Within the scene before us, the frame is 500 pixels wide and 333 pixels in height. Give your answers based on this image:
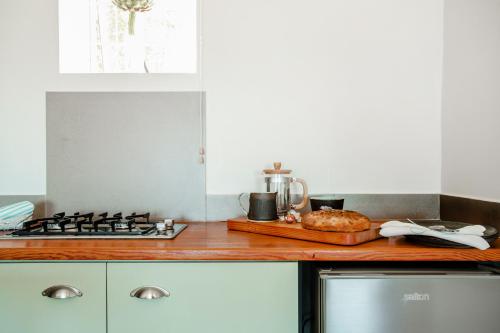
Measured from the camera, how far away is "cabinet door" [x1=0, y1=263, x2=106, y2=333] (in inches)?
46.1

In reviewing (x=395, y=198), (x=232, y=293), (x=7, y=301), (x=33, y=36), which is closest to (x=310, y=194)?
(x=395, y=198)

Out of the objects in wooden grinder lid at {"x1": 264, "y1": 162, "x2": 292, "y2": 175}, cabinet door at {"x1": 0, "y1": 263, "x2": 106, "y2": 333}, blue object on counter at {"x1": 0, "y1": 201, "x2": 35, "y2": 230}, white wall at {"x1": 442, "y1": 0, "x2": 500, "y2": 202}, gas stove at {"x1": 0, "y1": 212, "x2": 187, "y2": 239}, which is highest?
white wall at {"x1": 442, "y1": 0, "x2": 500, "y2": 202}

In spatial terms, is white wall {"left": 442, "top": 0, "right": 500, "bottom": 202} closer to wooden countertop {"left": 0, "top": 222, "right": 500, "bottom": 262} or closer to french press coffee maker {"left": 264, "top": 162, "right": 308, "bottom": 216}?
wooden countertop {"left": 0, "top": 222, "right": 500, "bottom": 262}

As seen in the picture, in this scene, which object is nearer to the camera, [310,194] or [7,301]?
[7,301]

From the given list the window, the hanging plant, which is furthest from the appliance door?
the hanging plant

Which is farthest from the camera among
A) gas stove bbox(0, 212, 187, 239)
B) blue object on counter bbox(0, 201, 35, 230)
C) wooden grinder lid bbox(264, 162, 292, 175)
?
wooden grinder lid bbox(264, 162, 292, 175)

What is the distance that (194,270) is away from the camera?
1.17 m

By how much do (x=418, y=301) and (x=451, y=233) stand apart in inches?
8.8

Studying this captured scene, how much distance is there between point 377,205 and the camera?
1780 mm

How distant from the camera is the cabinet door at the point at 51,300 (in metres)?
1.17

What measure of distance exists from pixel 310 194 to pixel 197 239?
66 cm

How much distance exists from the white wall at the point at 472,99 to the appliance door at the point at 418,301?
1.34 ft

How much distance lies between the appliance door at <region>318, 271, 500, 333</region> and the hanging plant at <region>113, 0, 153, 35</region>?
1.57 m

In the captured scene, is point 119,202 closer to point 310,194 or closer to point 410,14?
point 310,194
